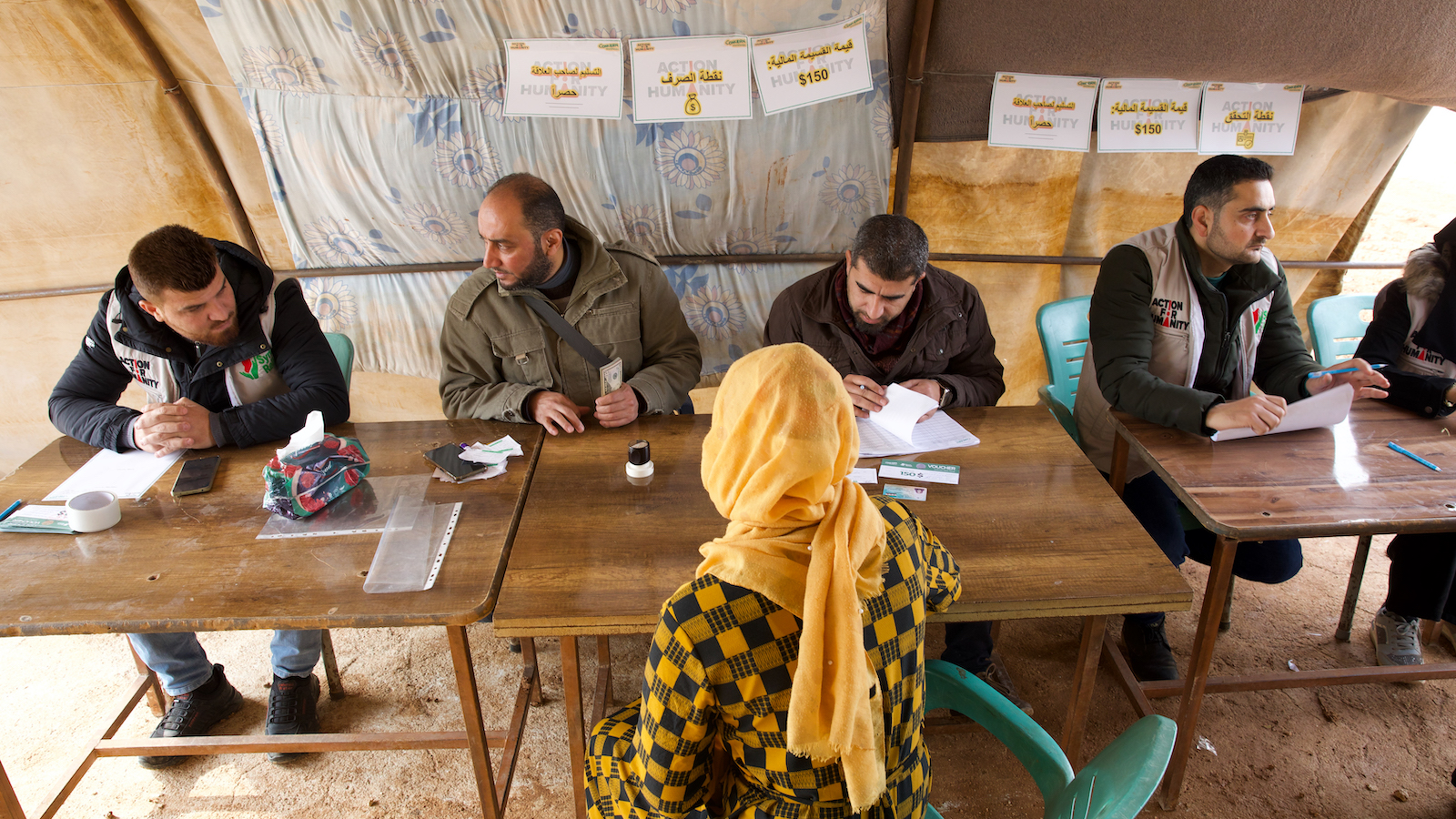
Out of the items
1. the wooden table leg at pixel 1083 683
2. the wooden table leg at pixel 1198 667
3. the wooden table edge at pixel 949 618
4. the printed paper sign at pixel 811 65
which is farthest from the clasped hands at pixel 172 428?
the wooden table leg at pixel 1198 667

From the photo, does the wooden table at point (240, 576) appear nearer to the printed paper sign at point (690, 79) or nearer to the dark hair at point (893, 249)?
the dark hair at point (893, 249)

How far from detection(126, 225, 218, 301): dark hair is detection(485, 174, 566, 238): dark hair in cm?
82

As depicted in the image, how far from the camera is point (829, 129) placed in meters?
2.99

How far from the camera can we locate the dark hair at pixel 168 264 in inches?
80.0

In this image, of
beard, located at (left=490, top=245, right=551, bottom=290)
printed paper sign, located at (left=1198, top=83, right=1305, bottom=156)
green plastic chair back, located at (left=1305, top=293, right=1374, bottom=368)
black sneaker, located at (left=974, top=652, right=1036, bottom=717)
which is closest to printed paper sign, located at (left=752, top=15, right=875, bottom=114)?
beard, located at (left=490, top=245, right=551, bottom=290)

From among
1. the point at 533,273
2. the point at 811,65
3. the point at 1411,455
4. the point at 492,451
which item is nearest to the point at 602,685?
the point at 492,451

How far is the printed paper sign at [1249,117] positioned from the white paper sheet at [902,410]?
6.17 feet

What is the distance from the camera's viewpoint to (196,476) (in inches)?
78.8

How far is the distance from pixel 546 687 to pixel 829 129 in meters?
2.34

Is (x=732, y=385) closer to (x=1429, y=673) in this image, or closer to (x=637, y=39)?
(x=637, y=39)

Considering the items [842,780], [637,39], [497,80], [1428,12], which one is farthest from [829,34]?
[842,780]

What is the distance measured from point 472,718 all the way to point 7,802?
45.3 inches

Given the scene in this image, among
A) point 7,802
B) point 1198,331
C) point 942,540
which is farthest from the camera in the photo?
point 1198,331

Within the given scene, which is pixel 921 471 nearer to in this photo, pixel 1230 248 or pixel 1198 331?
pixel 1198 331
